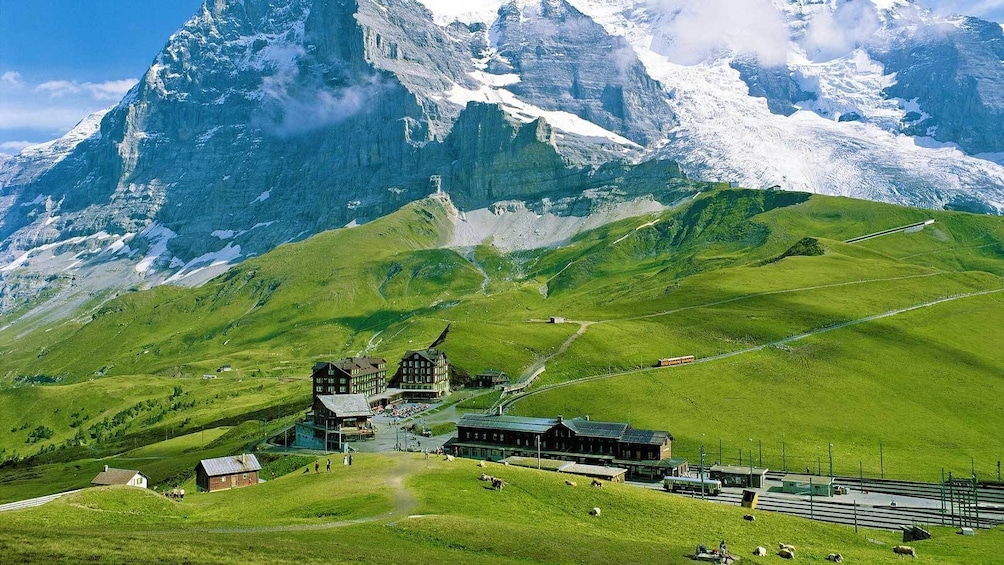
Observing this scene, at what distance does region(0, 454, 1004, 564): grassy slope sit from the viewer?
47.1 m

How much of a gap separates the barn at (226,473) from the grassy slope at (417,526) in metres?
9.62

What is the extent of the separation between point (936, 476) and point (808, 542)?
6545 centimetres

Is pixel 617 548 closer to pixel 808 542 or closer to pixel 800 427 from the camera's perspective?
pixel 808 542

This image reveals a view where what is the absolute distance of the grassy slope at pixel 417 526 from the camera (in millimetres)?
47125

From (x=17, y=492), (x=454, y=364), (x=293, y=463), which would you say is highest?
(x=454, y=364)

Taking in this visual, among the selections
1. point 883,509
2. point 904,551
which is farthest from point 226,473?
point 883,509

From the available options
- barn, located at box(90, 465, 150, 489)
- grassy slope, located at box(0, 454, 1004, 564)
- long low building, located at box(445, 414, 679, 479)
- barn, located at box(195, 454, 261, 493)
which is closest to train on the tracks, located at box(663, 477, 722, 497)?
long low building, located at box(445, 414, 679, 479)

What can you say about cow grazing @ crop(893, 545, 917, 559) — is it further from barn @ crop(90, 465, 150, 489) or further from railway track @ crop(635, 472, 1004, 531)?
barn @ crop(90, 465, 150, 489)

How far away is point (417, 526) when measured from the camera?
2373 inches

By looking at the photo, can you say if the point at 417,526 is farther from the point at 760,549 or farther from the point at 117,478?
the point at 117,478

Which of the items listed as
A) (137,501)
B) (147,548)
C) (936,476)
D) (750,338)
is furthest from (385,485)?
(750,338)

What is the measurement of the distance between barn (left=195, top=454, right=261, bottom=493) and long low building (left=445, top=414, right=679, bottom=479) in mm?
32919

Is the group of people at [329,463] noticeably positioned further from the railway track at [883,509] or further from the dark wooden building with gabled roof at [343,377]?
the dark wooden building with gabled roof at [343,377]

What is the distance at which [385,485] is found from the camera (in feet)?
260
